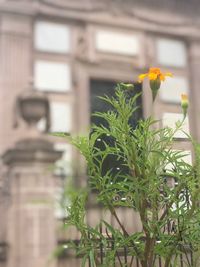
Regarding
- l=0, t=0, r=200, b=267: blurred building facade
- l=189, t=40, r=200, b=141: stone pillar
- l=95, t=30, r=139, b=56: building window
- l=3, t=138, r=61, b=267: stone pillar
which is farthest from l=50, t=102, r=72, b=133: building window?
l=3, t=138, r=61, b=267: stone pillar

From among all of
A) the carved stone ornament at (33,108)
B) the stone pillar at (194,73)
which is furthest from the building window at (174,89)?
the carved stone ornament at (33,108)

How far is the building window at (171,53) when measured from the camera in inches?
580

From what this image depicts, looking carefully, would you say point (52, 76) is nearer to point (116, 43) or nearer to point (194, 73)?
point (116, 43)

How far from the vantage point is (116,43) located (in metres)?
14.2

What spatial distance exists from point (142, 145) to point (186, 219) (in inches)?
14.8

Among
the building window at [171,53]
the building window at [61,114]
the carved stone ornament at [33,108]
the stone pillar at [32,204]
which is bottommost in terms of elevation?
the stone pillar at [32,204]

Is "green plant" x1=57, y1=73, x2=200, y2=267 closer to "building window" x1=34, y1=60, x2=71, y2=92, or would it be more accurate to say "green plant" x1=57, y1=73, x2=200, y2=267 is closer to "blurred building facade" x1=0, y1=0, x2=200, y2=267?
"blurred building facade" x1=0, y1=0, x2=200, y2=267

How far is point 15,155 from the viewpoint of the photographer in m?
8.78

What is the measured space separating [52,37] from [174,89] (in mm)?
3146

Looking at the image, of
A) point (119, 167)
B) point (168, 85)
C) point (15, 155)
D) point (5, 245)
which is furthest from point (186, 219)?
point (168, 85)

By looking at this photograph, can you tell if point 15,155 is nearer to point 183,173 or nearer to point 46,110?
point 46,110

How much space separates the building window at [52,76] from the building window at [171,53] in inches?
97.1

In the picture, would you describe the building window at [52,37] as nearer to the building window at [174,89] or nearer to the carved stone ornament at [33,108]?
the building window at [174,89]

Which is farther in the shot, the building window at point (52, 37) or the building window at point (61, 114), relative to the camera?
the building window at point (52, 37)
